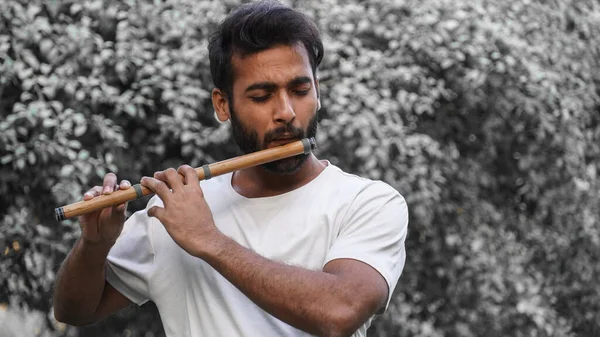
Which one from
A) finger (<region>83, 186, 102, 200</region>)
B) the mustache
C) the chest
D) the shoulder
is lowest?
the chest

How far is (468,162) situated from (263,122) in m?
3.02

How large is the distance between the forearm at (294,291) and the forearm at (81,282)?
0.43 meters

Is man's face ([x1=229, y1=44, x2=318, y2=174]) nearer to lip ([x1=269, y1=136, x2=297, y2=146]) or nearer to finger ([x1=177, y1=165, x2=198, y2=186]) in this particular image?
lip ([x1=269, y1=136, x2=297, y2=146])

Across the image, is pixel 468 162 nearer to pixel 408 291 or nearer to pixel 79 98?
pixel 408 291

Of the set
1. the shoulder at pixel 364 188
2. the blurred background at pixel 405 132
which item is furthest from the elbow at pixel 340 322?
the blurred background at pixel 405 132

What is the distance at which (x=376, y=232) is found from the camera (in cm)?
240

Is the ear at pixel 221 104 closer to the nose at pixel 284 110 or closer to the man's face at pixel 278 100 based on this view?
the man's face at pixel 278 100

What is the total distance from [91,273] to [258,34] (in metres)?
0.78

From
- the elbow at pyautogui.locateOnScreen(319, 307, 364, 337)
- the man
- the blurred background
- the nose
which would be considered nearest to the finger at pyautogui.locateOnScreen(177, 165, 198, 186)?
the man

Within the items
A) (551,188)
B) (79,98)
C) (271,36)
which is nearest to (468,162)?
(551,188)

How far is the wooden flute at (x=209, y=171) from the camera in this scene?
2.42 meters

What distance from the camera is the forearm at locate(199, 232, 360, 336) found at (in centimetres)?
218

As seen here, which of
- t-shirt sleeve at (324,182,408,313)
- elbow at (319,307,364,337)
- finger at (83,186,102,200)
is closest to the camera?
elbow at (319,307,364,337)

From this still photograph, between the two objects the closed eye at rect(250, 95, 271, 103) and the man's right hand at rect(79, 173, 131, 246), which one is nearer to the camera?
the man's right hand at rect(79, 173, 131, 246)
